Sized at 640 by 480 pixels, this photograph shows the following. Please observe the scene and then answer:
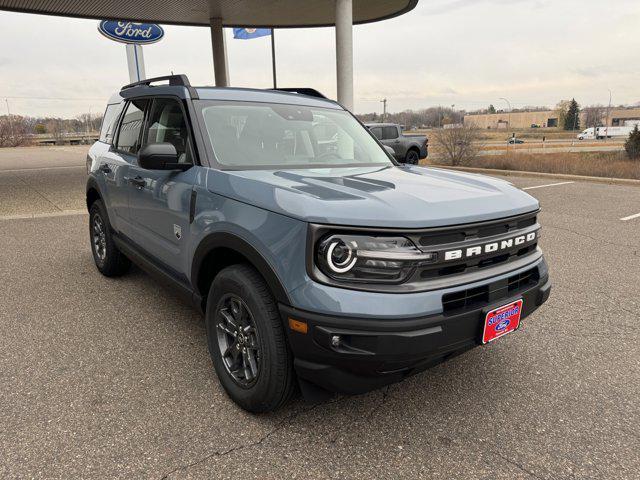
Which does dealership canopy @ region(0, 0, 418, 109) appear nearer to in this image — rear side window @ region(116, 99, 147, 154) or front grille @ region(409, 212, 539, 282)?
rear side window @ region(116, 99, 147, 154)

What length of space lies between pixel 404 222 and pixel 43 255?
532 centimetres

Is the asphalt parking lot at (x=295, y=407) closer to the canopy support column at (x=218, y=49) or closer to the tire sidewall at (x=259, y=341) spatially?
the tire sidewall at (x=259, y=341)

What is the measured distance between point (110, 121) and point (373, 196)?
3.54 meters

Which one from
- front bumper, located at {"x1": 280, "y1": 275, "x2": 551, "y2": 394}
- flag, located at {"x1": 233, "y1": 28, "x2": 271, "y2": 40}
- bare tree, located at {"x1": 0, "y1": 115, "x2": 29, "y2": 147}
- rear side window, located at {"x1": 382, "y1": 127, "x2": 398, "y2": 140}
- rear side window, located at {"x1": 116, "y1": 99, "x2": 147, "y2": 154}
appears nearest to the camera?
front bumper, located at {"x1": 280, "y1": 275, "x2": 551, "y2": 394}

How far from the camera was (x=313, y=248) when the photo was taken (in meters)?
2.08

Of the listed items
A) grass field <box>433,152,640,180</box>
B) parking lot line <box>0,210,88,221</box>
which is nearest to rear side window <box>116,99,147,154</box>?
parking lot line <box>0,210,88,221</box>

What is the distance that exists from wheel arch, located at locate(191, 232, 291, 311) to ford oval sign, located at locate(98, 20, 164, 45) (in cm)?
2098

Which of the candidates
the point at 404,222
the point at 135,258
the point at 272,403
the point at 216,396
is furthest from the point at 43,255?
the point at 404,222

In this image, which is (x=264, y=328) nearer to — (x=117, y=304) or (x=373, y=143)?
(x=373, y=143)

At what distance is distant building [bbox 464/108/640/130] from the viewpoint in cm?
11281

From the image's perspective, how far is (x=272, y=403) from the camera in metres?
2.41

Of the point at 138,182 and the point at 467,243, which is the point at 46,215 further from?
the point at 467,243

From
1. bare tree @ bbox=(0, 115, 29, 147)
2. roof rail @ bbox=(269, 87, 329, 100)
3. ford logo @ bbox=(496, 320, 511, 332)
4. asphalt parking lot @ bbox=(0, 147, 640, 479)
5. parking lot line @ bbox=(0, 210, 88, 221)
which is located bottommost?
asphalt parking lot @ bbox=(0, 147, 640, 479)

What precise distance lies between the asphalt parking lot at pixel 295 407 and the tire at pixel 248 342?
0.59ft
